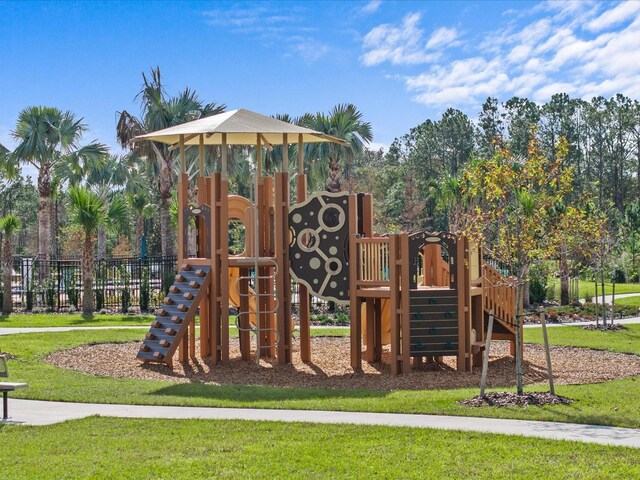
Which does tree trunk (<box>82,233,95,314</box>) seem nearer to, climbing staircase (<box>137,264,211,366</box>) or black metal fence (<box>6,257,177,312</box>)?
black metal fence (<box>6,257,177,312</box>)

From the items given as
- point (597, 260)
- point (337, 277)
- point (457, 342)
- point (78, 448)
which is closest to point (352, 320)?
point (337, 277)

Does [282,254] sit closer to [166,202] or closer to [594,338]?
[594,338]

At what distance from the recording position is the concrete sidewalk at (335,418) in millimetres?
10023

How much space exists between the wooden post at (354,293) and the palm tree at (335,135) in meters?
19.4

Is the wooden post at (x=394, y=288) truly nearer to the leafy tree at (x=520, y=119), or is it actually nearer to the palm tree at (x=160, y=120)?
the palm tree at (x=160, y=120)

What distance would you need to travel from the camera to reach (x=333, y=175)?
36781mm

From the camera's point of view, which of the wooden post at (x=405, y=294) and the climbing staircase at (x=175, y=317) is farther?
the climbing staircase at (x=175, y=317)

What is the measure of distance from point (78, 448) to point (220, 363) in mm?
8065

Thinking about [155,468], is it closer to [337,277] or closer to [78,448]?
[78,448]

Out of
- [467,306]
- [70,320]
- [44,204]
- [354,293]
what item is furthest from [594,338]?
[44,204]

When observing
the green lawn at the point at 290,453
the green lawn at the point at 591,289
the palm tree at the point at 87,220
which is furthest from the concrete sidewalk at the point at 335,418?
the green lawn at the point at 591,289

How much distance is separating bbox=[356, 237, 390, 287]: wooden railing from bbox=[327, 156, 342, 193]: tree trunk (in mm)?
19680

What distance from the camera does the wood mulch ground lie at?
49.9 feet

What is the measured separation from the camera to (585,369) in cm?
1639
